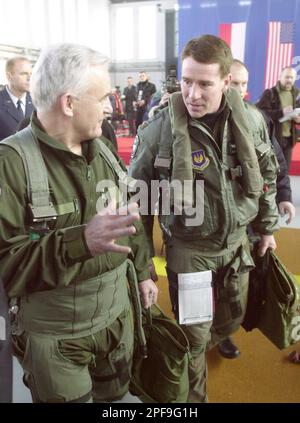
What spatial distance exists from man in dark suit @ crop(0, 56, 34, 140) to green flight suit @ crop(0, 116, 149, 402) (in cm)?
280

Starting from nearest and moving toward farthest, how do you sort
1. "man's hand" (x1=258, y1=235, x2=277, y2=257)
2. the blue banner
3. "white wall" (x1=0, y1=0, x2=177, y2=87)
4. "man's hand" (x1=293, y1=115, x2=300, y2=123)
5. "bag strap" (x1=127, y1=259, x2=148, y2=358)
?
"bag strap" (x1=127, y1=259, x2=148, y2=358)
"man's hand" (x1=258, y1=235, x2=277, y2=257)
"man's hand" (x1=293, y1=115, x2=300, y2=123)
the blue banner
"white wall" (x1=0, y1=0, x2=177, y2=87)

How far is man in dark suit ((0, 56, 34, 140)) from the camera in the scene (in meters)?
3.99

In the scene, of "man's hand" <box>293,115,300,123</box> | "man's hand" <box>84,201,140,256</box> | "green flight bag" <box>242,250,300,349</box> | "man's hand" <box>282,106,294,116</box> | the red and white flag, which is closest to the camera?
"man's hand" <box>84,201,140,256</box>

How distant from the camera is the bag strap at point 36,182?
1.29 m

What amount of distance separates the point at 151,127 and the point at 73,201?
837 millimetres

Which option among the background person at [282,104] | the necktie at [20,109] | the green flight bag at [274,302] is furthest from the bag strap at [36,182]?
the background person at [282,104]

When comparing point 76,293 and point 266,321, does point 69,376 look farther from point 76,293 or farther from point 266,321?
point 266,321

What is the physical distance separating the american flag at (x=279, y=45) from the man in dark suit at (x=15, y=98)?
8560mm

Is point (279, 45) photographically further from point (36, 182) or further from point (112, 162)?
point (36, 182)

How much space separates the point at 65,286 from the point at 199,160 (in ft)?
3.07

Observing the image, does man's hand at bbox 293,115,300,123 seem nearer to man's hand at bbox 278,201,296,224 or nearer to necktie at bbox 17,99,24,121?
man's hand at bbox 278,201,296,224

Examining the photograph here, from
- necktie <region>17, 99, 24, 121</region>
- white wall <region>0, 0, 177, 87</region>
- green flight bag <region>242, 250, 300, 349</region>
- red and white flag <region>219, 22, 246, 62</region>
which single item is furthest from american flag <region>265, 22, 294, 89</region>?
green flight bag <region>242, 250, 300, 349</region>

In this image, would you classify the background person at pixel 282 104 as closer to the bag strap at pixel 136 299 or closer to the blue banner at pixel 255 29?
the bag strap at pixel 136 299

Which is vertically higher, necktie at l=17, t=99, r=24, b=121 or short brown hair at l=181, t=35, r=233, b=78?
short brown hair at l=181, t=35, r=233, b=78
